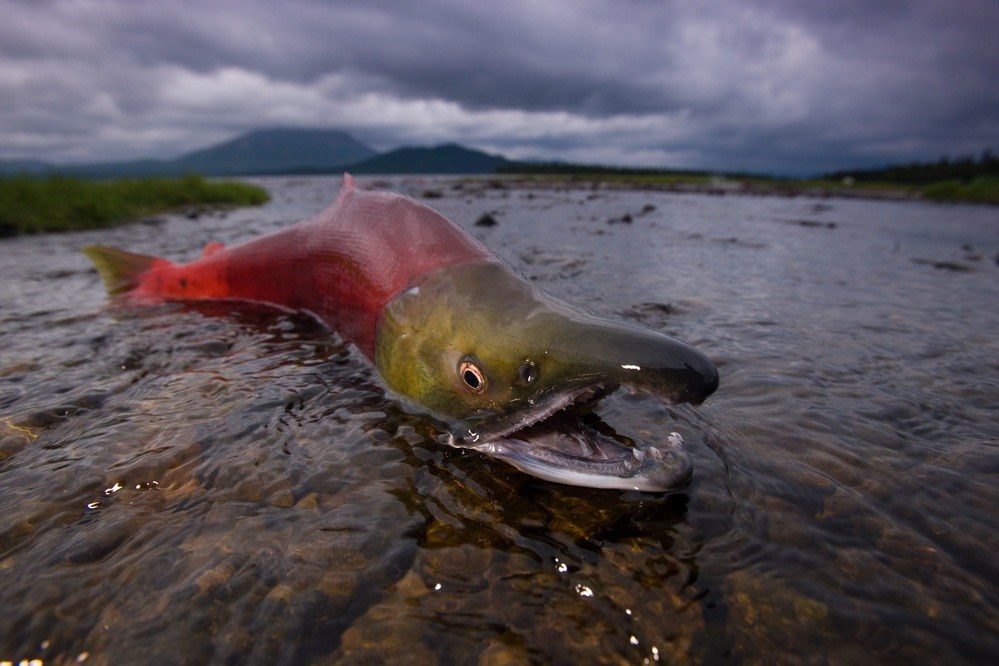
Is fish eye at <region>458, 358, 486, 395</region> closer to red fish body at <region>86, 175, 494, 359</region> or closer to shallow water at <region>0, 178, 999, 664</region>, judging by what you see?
shallow water at <region>0, 178, 999, 664</region>

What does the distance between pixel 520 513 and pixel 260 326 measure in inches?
141

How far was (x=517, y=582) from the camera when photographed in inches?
77.3

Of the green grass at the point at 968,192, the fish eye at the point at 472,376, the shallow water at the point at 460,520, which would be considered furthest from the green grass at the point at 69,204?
the green grass at the point at 968,192

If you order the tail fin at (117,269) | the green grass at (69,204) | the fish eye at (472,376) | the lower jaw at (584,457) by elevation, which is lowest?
the green grass at (69,204)

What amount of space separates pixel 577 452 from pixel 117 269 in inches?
239

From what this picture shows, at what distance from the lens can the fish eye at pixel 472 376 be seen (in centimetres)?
274

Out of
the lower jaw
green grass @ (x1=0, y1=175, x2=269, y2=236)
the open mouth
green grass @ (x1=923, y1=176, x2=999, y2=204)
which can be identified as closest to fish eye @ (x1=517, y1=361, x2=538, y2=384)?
the open mouth

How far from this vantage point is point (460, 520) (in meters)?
2.30

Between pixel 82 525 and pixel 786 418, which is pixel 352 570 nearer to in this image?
pixel 82 525

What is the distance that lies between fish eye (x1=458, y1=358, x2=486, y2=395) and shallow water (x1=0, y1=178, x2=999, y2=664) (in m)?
0.38

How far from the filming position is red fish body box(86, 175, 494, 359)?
356cm

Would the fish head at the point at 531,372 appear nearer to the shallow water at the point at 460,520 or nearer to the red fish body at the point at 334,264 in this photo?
the shallow water at the point at 460,520

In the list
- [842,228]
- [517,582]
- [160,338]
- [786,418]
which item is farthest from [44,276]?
[842,228]

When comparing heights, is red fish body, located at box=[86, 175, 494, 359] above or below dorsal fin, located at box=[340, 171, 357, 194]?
below
